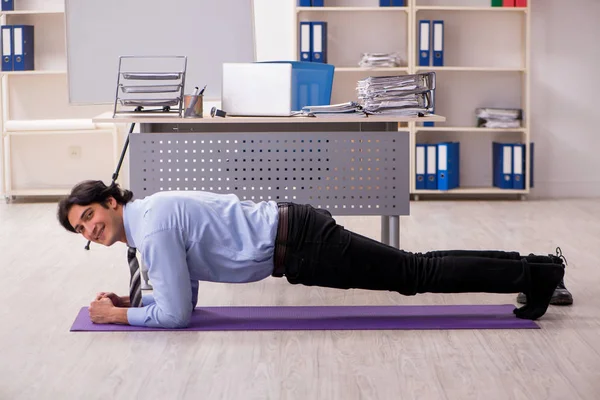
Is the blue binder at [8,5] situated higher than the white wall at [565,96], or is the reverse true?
the blue binder at [8,5]

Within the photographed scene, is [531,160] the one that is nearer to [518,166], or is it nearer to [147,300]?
[518,166]

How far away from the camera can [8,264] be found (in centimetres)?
432

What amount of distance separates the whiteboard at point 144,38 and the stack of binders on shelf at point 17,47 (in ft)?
5.36

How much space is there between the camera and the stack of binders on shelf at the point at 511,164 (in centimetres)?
652

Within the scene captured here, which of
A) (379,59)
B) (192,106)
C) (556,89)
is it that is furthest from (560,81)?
(192,106)

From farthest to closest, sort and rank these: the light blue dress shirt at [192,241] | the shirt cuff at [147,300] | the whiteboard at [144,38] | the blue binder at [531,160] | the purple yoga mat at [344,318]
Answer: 1. the blue binder at [531,160]
2. the whiteboard at [144,38]
3. the shirt cuff at [147,300]
4. the purple yoga mat at [344,318]
5. the light blue dress shirt at [192,241]

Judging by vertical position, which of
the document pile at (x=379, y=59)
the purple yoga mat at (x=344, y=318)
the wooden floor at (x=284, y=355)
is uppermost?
the document pile at (x=379, y=59)

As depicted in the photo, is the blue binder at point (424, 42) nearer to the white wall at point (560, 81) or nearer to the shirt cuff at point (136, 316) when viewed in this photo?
the white wall at point (560, 81)

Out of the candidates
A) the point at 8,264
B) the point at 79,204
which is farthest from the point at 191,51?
the point at 79,204

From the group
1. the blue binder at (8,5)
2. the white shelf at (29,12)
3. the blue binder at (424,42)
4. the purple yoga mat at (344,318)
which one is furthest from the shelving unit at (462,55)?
the purple yoga mat at (344,318)

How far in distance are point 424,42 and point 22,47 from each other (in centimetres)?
276

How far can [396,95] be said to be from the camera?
3.91 m

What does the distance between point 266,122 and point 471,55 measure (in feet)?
10.7

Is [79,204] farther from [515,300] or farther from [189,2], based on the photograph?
[189,2]
